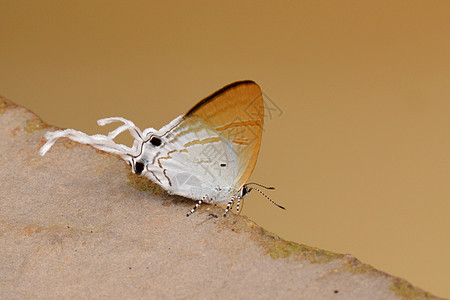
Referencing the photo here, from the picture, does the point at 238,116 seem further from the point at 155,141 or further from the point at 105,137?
the point at 105,137

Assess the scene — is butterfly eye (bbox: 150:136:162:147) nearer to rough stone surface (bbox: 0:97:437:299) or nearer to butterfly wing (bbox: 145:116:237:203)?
butterfly wing (bbox: 145:116:237:203)

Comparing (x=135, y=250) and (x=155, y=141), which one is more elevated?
(x=155, y=141)

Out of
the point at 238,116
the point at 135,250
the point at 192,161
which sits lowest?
the point at 135,250

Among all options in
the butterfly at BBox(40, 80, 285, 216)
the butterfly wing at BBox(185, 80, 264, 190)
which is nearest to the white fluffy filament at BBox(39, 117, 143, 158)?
the butterfly at BBox(40, 80, 285, 216)

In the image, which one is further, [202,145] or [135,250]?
[202,145]

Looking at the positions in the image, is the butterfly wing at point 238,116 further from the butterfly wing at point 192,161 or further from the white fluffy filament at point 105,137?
the white fluffy filament at point 105,137

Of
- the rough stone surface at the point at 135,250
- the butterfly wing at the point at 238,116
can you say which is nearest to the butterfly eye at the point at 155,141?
the butterfly wing at the point at 238,116

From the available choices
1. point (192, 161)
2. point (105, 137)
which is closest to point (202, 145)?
point (192, 161)
